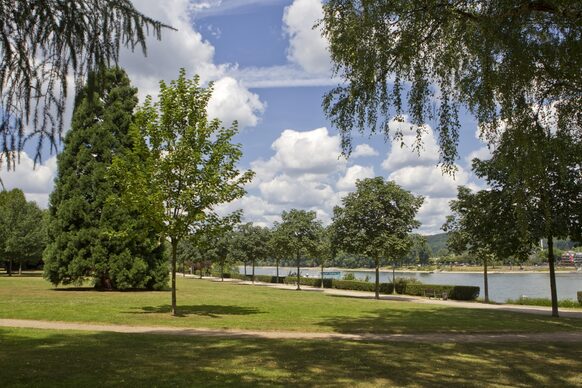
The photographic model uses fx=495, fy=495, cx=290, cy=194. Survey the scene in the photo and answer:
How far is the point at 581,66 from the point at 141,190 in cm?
1231

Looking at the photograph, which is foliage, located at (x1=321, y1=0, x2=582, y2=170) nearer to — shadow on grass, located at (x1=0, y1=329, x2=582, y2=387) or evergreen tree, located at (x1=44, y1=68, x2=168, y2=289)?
shadow on grass, located at (x1=0, y1=329, x2=582, y2=387)

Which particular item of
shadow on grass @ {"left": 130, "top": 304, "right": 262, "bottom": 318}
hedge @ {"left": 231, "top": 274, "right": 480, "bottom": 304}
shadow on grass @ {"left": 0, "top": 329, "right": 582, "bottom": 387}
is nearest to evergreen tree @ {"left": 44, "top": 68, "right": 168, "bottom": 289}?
shadow on grass @ {"left": 130, "top": 304, "right": 262, "bottom": 318}

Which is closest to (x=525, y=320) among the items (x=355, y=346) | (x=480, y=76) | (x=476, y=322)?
(x=476, y=322)

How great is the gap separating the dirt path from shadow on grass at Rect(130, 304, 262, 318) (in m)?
3.44

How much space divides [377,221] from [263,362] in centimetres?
2190

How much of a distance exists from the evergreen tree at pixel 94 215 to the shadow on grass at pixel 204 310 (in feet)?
30.5

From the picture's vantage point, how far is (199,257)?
2437 inches

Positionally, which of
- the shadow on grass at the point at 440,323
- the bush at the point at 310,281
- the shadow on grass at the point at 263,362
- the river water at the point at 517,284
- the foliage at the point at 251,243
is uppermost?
the foliage at the point at 251,243

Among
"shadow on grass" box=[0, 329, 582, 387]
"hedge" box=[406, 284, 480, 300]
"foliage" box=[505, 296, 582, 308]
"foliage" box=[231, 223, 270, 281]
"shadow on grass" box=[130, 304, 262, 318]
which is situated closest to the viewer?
"shadow on grass" box=[0, 329, 582, 387]

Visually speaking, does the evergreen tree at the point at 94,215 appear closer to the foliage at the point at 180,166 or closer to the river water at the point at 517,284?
the foliage at the point at 180,166

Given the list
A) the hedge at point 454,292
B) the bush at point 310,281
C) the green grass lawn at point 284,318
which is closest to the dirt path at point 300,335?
the green grass lawn at point 284,318

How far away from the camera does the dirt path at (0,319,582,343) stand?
12.2 metres

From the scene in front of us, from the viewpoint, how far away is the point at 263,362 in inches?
340

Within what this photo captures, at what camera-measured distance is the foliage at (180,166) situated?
15.9 meters
